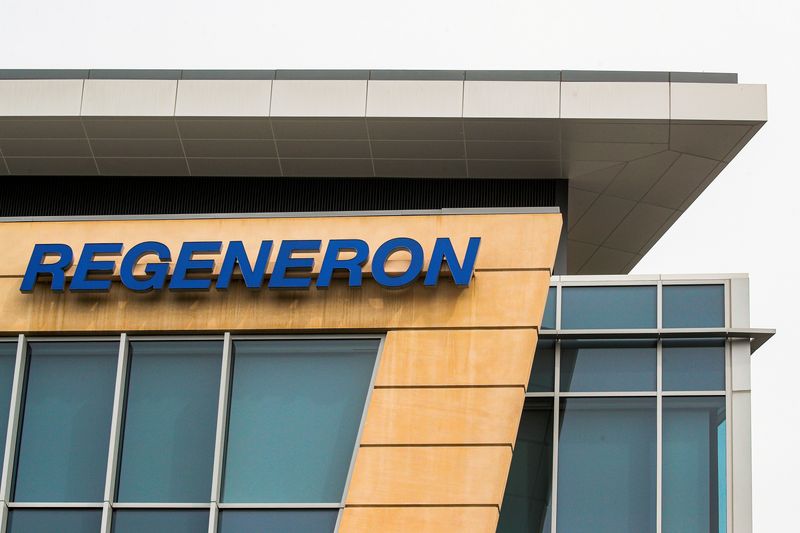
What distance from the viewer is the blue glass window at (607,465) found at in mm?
21922

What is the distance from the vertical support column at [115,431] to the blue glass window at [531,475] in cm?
552

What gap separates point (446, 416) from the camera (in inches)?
787

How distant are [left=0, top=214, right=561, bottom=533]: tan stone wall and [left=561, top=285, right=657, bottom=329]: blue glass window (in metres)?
2.56

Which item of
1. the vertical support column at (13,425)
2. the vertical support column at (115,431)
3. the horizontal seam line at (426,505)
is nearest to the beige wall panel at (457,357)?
the horizontal seam line at (426,505)

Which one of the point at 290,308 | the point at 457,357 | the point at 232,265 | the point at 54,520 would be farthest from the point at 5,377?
the point at 457,357

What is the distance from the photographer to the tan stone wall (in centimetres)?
1961

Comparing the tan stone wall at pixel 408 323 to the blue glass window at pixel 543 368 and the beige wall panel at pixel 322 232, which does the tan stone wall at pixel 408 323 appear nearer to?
the beige wall panel at pixel 322 232

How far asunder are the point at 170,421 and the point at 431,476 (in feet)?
12.1

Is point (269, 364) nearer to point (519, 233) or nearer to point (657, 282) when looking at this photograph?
point (519, 233)

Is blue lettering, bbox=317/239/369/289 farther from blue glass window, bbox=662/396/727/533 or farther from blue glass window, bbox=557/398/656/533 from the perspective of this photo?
blue glass window, bbox=662/396/727/533

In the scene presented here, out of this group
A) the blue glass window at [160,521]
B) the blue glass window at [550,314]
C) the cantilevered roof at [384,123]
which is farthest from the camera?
the cantilevered roof at [384,123]

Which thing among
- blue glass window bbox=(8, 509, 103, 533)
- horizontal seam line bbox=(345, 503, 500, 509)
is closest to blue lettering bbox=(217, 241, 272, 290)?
horizontal seam line bbox=(345, 503, 500, 509)

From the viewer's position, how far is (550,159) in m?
25.9

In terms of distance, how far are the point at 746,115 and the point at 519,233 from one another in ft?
18.5
